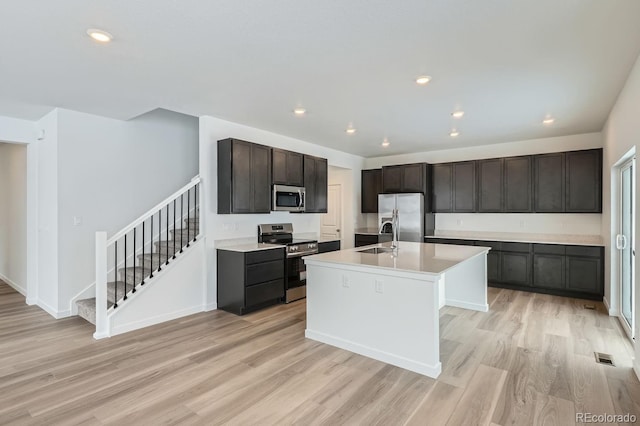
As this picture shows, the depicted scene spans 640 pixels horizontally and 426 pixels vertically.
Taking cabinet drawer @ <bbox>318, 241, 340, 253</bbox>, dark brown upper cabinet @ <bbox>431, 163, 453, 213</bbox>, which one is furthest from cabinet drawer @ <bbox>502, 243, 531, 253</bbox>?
cabinet drawer @ <bbox>318, 241, 340, 253</bbox>

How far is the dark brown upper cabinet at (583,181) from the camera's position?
5.28 meters

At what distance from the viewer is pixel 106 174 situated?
4.80 meters

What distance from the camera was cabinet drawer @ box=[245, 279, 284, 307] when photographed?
4395mm

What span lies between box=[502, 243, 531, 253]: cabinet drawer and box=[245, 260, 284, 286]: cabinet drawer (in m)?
3.83

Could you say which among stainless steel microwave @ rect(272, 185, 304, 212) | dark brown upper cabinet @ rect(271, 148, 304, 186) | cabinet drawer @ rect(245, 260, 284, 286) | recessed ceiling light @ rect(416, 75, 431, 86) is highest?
recessed ceiling light @ rect(416, 75, 431, 86)

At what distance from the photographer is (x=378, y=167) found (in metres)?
7.86

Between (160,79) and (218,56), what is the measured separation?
88 centimetres

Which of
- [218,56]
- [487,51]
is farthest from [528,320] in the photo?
[218,56]

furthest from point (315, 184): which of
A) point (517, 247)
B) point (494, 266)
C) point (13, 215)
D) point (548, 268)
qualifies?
point (13, 215)

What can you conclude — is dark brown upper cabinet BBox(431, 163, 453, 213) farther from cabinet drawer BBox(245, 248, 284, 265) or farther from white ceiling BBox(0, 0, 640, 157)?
cabinet drawer BBox(245, 248, 284, 265)

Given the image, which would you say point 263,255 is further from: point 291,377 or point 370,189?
point 370,189

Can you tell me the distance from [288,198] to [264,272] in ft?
4.37

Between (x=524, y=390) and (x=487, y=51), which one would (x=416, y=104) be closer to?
(x=487, y=51)

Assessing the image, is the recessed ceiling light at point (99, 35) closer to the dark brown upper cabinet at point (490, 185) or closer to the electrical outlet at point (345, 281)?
the electrical outlet at point (345, 281)
